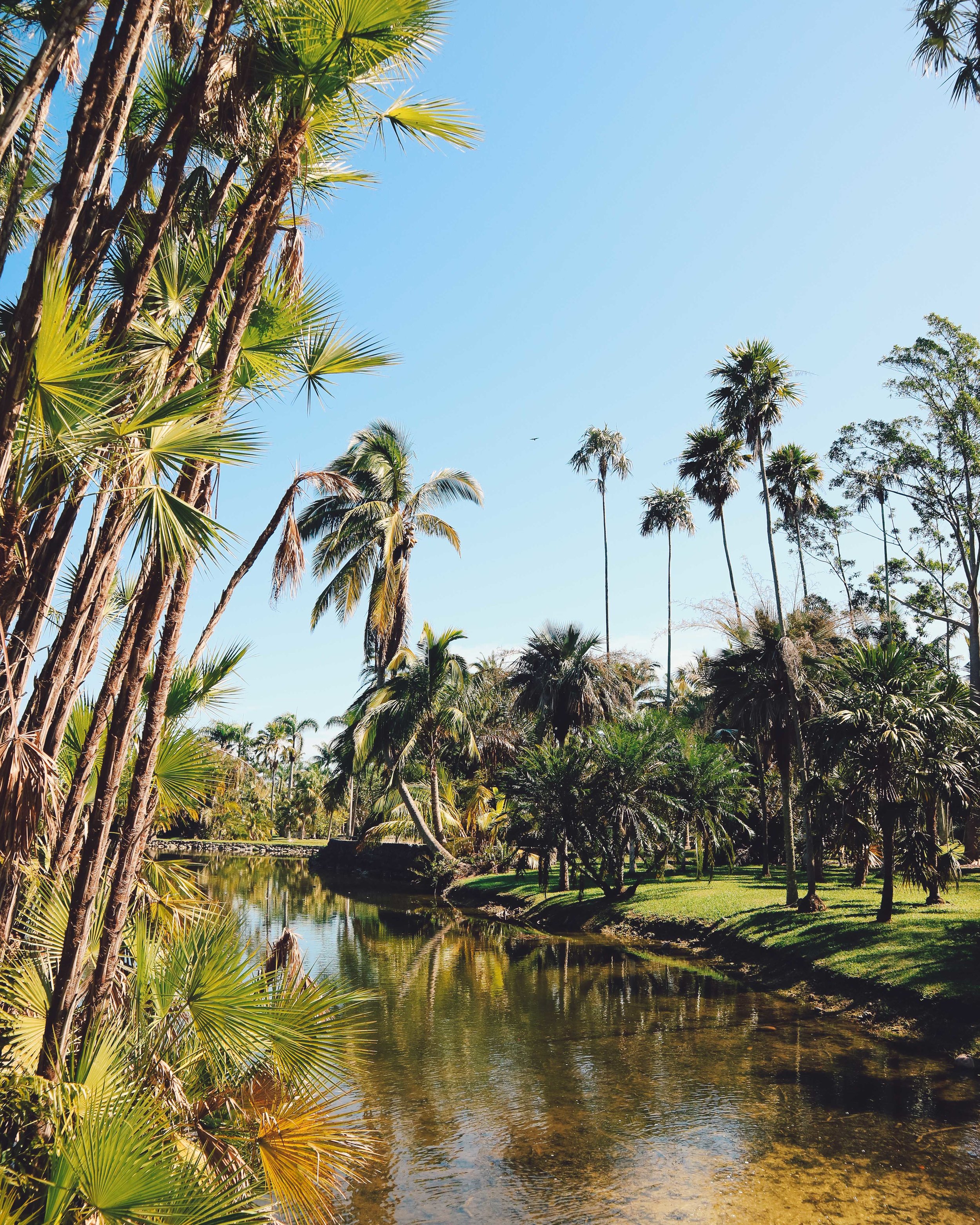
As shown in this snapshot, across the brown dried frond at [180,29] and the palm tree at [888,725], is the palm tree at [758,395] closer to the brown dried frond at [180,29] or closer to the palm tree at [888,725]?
the palm tree at [888,725]

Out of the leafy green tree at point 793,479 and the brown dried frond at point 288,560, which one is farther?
the leafy green tree at point 793,479

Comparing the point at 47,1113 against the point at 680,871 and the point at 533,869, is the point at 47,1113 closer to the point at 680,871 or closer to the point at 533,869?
the point at 680,871

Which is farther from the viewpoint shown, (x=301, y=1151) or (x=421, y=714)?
(x=421, y=714)

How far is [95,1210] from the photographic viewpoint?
11.8ft

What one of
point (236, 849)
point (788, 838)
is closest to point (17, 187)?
point (788, 838)

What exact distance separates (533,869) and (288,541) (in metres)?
28.7

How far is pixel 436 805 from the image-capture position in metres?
32.2

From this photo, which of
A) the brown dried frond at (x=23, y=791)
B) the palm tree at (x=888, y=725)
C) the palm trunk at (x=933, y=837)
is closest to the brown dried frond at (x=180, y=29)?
the brown dried frond at (x=23, y=791)

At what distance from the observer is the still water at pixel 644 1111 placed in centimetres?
704

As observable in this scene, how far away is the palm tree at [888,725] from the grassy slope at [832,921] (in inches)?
42.0

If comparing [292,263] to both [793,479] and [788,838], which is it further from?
[793,479]

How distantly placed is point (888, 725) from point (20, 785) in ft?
45.4

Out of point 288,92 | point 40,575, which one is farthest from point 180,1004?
point 288,92

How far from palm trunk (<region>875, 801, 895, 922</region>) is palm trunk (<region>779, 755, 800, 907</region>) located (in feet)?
9.62
